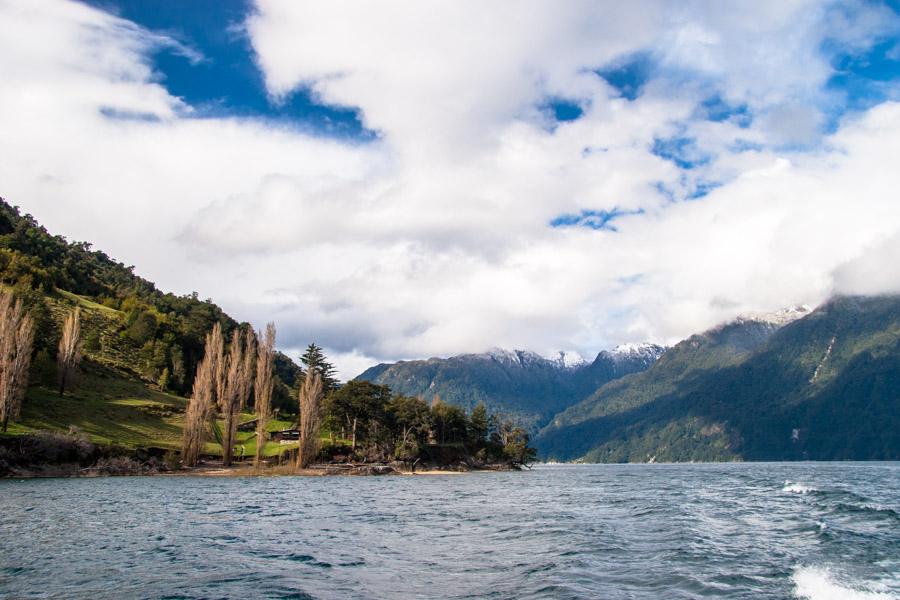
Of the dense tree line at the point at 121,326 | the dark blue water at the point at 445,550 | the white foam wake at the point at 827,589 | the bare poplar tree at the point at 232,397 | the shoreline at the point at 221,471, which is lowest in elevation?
the shoreline at the point at 221,471

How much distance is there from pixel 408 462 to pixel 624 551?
130 m

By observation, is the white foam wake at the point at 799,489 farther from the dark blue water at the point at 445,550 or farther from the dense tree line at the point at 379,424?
the dense tree line at the point at 379,424

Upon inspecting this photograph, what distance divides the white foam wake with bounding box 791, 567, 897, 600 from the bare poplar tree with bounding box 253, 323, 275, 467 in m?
104

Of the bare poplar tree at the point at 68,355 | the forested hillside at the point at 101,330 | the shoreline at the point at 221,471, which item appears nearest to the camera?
the shoreline at the point at 221,471

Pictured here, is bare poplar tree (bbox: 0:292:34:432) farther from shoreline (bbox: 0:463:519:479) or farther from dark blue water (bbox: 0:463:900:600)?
dark blue water (bbox: 0:463:900:600)

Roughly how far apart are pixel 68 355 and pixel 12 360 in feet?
74.1

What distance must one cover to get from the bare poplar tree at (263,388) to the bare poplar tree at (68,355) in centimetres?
3518

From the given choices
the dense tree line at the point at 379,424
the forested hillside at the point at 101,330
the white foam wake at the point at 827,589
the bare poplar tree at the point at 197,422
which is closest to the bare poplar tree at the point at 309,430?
the dense tree line at the point at 379,424

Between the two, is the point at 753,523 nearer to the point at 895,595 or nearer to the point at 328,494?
the point at 895,595

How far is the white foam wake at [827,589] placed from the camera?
20703 mm

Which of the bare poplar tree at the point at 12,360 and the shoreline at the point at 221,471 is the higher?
the bare poplar tree at the point at 12,360

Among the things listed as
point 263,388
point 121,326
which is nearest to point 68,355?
point 263,388

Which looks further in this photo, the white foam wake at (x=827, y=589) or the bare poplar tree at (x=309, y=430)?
the bare poplar tree at (x=309, y=430)

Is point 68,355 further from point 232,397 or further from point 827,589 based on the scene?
point 827,589
